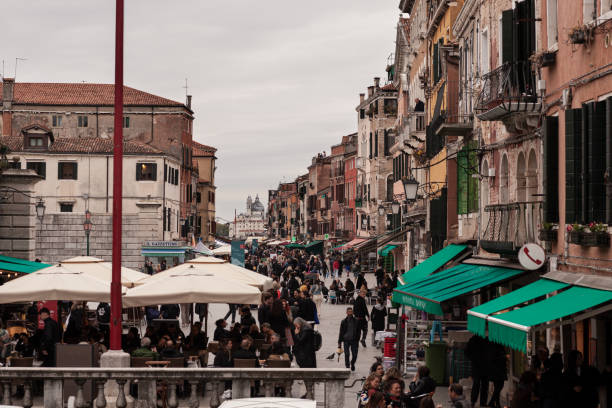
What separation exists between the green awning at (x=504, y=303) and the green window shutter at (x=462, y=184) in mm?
11609

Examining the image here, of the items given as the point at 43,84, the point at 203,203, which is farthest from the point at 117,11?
the point at 203,203

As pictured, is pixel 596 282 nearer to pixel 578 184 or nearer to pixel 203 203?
pixel 578 184

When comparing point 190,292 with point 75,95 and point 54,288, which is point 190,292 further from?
point 75,95

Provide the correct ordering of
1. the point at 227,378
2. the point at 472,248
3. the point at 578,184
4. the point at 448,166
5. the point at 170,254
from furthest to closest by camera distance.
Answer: the point at 170,254, the point at 448,166, the point at 472,248, the point at 578,184, the point at 227,378

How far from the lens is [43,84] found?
85812 mm

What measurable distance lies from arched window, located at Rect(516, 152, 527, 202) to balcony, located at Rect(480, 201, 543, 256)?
0.43 m

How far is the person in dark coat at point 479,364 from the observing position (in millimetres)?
18516

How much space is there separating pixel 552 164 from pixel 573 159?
188 cm

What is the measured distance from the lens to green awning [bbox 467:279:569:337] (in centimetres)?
1462

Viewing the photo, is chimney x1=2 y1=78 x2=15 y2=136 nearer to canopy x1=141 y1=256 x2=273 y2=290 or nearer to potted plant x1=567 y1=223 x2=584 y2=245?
canopy x1=141 y1=256 x2=273 y2=290

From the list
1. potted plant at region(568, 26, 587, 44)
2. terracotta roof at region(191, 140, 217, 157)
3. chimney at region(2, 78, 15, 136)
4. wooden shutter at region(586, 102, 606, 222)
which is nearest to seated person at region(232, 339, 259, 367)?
wooden shutter at region(586, 102, 606, 222)

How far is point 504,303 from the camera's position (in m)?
15.0

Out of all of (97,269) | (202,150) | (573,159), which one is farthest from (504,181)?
(202,150)

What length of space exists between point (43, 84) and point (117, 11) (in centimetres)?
7370
